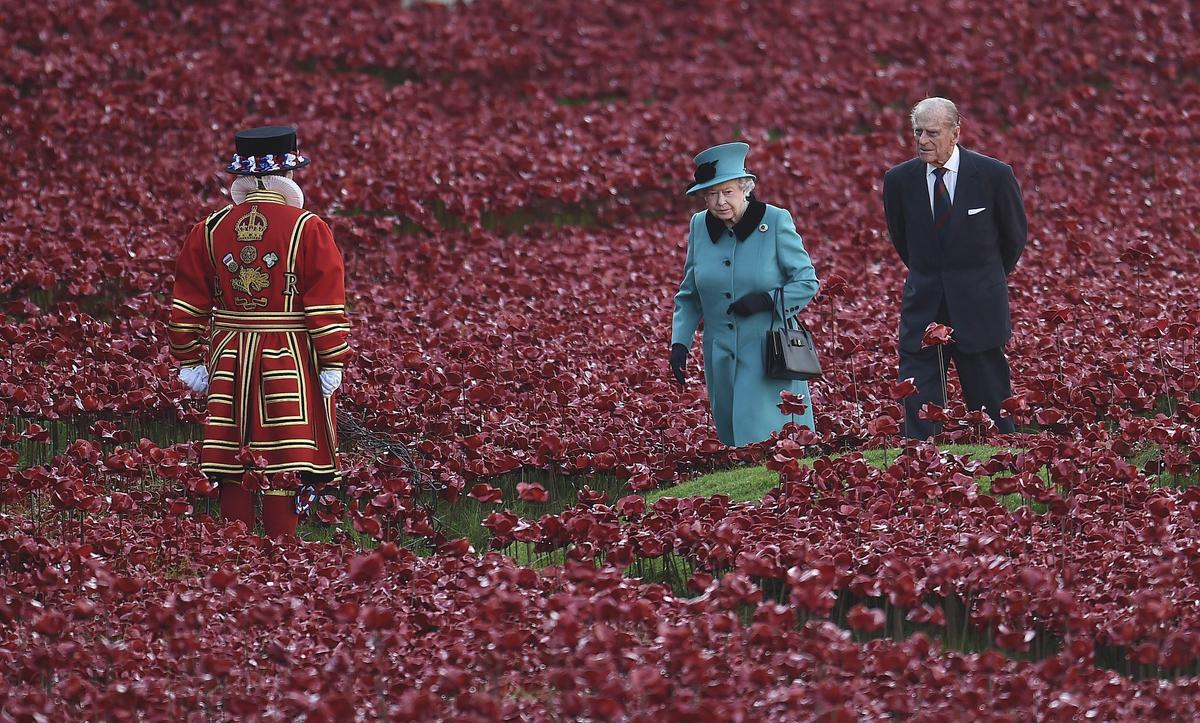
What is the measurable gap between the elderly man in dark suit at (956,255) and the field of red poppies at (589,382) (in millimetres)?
327

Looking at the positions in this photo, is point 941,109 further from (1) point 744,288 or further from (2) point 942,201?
(1) point 744,288

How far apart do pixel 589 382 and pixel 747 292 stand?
5.48 feet

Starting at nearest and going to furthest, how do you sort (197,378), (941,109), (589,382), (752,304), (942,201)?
(197,378), (752,304), (941,109), (942,201), (589,382)

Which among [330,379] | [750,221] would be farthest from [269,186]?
[750,221]

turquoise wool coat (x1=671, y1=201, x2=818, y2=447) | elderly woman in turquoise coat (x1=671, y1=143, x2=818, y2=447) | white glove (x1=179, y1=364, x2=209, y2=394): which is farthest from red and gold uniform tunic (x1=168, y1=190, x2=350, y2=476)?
turquoise wool coat (x1=671, y1=201, x2=818, y2=447)

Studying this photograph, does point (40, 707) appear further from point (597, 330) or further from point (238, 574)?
point (597, 330)

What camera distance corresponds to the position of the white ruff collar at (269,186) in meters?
7.46

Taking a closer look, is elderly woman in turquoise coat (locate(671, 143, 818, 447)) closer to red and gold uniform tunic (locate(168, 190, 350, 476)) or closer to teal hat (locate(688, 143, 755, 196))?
teal hat (locate(688, 143, 755, 196))

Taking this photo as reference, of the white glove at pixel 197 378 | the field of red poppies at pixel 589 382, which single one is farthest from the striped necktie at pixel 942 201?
the white glove at pixel 197 378

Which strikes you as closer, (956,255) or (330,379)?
(330,379)

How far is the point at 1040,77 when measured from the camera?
17875mm

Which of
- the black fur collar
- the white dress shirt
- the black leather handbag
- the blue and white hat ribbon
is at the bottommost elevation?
the black leather handbag

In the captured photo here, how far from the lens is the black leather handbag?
7.93 meters

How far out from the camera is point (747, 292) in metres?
8.12
